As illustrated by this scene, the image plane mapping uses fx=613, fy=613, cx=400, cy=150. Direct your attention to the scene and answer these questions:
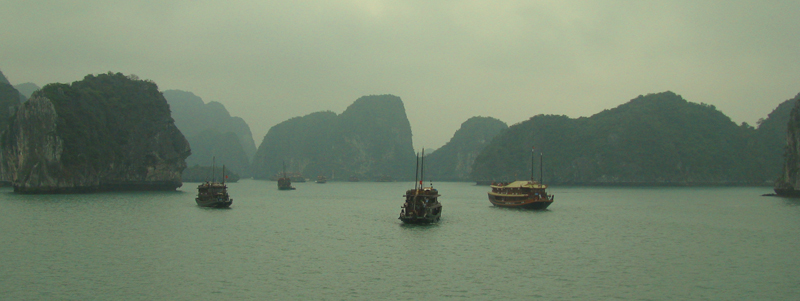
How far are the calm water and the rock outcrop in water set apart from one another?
49696 mm

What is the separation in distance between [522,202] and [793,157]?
58695mm

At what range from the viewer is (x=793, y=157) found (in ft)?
356

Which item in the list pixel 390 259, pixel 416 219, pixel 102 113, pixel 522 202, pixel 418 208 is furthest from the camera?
pixel 102 113

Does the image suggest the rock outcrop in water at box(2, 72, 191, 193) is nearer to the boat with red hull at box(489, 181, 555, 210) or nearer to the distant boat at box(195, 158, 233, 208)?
the distant boat at box(195, 158, 233, 208)

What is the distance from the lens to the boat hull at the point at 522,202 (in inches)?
3238

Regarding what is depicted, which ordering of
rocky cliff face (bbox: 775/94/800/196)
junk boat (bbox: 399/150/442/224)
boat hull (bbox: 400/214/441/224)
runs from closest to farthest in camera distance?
junk boat (bbox: 399/150/442/224), boat hull (bbox: 400/214/441/224), rocky cliff face (bbox: 775/94/800/196)

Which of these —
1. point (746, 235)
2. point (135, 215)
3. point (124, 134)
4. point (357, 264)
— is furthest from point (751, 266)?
point (124, 134)

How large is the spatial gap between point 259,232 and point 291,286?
82.8 ft

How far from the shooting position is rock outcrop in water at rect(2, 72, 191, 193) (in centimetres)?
11019

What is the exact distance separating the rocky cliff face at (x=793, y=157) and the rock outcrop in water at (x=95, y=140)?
12987 centimetres

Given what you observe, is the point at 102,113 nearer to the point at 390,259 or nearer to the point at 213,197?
the point at 213,197

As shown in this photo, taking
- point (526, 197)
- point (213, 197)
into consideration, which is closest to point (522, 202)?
point (526, 197)

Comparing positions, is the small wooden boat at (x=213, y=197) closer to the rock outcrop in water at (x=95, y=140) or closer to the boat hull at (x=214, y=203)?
the boat hull at (x=214, y=203)

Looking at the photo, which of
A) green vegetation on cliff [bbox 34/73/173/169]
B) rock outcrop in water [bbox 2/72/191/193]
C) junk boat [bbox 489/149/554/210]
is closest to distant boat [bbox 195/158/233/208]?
junk boat [bbox 489/149/554/210]
